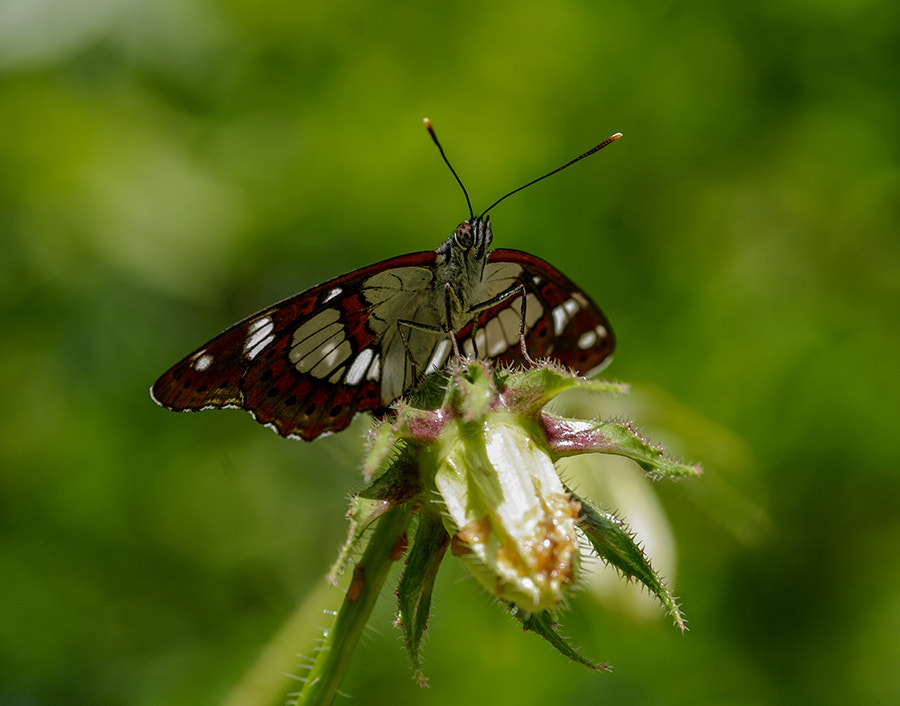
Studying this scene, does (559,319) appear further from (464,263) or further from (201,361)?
(201,361)

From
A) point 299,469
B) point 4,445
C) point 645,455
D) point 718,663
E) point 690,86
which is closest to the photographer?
point 645,455

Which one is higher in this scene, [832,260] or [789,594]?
[832,260]

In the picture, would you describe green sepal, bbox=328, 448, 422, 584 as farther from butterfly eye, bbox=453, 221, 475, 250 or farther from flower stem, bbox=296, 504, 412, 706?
butterfly eye, bbox=453, 221, 475, 250

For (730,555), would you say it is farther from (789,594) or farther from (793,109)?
(793,109)

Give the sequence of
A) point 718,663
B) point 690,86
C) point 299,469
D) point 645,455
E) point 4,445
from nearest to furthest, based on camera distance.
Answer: point 645,455
point 718,663
point 4,445
point 690,86
point 299,469

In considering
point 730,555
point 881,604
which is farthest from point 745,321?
point 881,604

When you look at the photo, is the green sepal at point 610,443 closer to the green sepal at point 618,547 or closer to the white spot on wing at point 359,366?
the green sepal at point 618,547

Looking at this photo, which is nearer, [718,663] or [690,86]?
[718,663]
